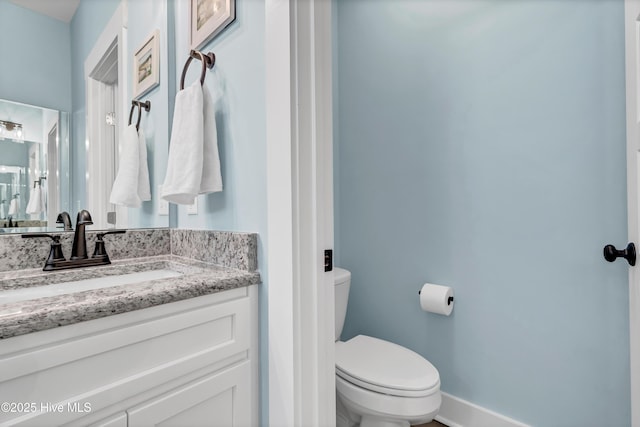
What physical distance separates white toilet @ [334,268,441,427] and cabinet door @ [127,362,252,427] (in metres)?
0.47

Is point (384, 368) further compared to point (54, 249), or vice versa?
point (384, 368)

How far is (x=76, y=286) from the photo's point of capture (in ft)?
2.95

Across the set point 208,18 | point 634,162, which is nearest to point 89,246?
point 208,18

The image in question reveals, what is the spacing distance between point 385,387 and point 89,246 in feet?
3.72

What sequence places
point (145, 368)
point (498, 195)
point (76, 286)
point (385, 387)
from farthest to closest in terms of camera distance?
point (498, 195)
point (385, 387)
point (76, 286)
point (145, 368)

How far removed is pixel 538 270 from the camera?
1295mm

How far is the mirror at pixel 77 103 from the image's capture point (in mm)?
951

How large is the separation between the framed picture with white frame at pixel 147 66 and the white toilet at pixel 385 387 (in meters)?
1.36

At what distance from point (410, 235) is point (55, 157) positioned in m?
1.52

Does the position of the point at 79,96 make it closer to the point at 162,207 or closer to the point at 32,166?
the point at 32,166

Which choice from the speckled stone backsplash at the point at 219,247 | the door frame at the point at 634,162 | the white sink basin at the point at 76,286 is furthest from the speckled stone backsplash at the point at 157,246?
the door frame at the point at 634,162

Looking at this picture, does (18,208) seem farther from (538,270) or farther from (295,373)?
(538,270)

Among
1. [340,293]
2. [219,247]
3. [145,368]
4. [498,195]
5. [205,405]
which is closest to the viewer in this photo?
[145,368]

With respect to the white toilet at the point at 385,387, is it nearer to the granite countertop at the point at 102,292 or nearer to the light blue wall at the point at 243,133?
the light blue wall at the point at 243,133
